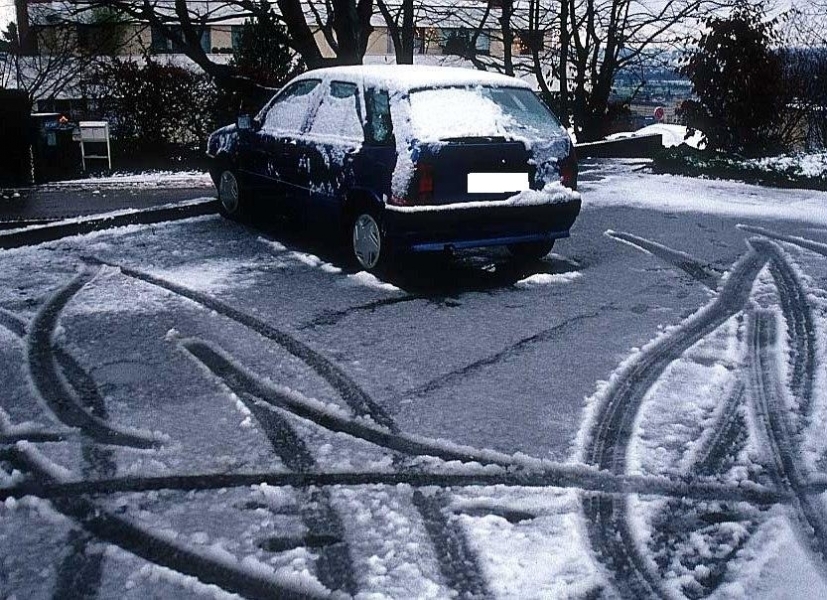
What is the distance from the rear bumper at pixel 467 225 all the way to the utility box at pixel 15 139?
7164mm

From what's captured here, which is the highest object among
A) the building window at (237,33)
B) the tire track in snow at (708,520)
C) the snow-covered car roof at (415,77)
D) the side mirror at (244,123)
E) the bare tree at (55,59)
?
the building window at (237,33)

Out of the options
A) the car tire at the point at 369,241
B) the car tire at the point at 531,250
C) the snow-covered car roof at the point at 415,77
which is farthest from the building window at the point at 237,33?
the car tire at the point at 369,241

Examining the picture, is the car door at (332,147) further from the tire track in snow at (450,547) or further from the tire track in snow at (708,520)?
the tire track in snow at (450,547)

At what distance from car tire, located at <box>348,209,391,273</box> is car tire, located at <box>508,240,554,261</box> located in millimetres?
1527

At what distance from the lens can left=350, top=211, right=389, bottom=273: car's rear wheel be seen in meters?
6.84

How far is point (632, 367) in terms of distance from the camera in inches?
201

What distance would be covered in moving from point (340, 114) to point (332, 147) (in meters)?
0.32

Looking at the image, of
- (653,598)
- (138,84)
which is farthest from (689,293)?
(138,84)

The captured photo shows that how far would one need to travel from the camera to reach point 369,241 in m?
7.00

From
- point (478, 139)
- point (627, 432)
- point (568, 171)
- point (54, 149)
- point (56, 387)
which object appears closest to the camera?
point (627, 432)

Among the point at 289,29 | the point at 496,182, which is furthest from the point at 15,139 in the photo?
the point at 496,182

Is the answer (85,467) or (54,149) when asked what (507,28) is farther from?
(85,467)

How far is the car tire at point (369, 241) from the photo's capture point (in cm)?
682

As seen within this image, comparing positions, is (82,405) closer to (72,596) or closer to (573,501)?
(72,596)
